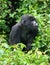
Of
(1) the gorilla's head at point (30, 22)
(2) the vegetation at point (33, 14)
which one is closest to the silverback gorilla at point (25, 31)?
(1) the gorilla's head at point (30, 22)

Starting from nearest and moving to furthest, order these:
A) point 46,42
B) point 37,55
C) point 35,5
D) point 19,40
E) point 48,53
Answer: point 37,55, point 48,53, point 46,42, point 19,40, point 35,5

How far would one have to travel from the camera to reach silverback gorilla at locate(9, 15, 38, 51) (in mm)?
6215

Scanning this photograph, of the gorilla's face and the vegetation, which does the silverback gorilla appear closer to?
the gorilla's face

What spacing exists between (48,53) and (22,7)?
107 inches

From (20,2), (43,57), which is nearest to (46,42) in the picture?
(43,57)

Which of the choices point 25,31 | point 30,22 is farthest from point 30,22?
point 25,31

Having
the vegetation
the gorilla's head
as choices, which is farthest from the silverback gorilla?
the vegetation

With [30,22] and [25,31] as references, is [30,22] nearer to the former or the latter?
[30,22]

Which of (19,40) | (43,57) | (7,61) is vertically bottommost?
(19,40)

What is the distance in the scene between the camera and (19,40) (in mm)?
6586

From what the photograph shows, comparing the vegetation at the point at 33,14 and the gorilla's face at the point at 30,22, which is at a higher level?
the gorilla's face at the point at 30,22

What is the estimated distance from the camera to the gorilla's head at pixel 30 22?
6184 millimetres

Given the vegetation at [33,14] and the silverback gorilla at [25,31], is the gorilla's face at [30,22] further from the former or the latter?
the vegetation at [33,14]

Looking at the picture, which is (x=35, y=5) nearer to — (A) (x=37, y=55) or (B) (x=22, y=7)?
(B) (x=22, y=7)
